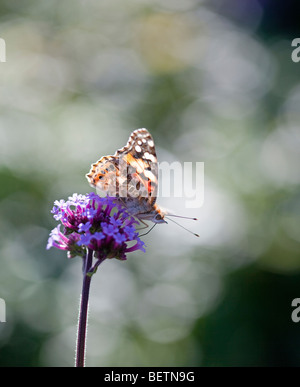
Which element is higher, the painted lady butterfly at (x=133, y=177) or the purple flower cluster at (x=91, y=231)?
the painted lady butterfly at (x=133, y=177)

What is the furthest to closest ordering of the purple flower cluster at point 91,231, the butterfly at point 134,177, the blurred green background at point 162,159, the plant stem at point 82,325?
the blurred green background at point 162,159 → the butterfly at point 134,177 → the purple flower cluster at point 91,231 → the plant stem at point 82,325

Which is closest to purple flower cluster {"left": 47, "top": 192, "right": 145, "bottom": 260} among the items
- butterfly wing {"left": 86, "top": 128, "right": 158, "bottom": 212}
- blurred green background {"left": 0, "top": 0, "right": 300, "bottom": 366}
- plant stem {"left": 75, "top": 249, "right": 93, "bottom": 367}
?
plant stem {"left": 75, "top": 249, "right": 93, "bottom": 367}

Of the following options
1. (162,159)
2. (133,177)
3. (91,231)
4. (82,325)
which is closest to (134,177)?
(133,177)

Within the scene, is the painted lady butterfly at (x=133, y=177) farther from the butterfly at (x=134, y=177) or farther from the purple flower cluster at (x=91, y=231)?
the purple flower cluster at (x=91, y=231)

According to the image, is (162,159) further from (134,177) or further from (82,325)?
(82,325)

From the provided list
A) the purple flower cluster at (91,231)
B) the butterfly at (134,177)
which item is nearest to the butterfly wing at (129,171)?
the butterfly at (134,177)
